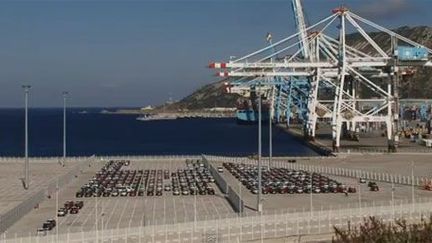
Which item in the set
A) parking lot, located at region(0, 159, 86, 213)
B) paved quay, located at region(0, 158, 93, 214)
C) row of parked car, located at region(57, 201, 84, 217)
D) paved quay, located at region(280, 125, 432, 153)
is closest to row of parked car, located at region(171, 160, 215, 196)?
row of parked car, located at region(57, 201, 84, 217)

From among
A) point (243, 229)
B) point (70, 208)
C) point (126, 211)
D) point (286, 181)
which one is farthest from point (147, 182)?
point (243, 229)

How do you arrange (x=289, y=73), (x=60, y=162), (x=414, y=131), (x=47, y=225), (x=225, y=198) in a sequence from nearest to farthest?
(x=47, y=225) → (x=225, y=198) → (x=60, y=162) → (x=289, y=73) → (x=414, y=131)

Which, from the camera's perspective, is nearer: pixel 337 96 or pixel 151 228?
pixel 151 228

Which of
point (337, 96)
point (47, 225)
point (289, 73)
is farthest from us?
point (289, 73)

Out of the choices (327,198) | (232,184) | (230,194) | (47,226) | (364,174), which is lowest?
(47,226)

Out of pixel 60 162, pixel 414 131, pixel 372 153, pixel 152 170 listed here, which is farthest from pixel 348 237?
pixel 414 131

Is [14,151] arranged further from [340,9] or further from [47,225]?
[47,225]

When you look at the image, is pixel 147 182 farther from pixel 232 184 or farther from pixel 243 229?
pixel 243 229
